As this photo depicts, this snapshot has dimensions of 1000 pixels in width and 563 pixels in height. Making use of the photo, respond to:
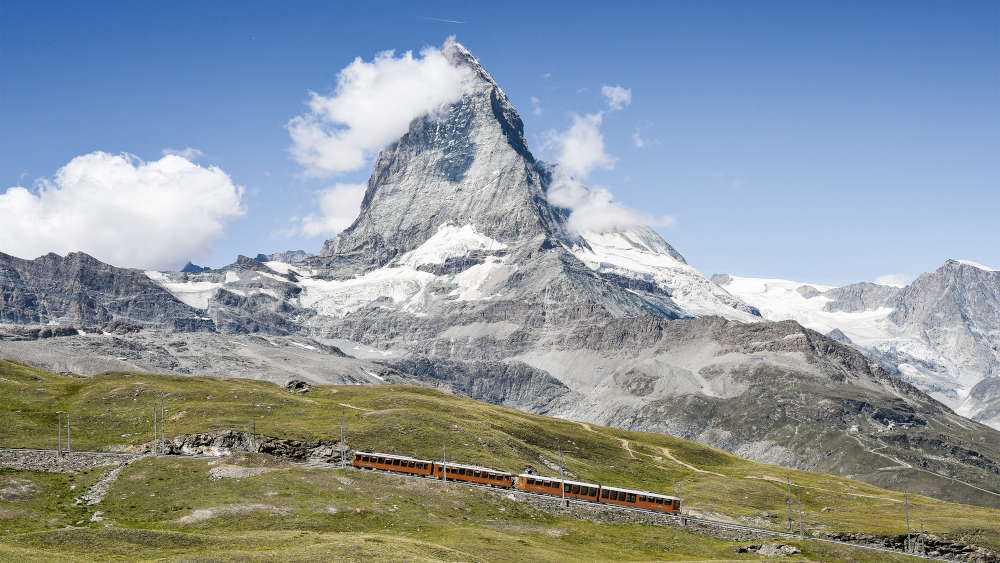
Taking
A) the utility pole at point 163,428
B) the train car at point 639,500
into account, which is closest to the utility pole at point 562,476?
the train car at point 639,500

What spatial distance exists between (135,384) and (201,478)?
86.3 meters

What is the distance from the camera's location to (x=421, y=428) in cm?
15675

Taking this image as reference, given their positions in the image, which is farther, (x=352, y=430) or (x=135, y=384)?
(x=135, y=384)

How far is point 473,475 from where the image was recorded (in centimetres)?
12975

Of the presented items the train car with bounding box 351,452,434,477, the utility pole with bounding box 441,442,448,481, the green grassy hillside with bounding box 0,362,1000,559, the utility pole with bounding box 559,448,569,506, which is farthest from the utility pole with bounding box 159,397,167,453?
the utility pole with bounding box 559,448,569,506

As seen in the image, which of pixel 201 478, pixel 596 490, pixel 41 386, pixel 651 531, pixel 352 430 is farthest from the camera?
pixel 41 386

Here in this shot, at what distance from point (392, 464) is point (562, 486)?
24.5 m

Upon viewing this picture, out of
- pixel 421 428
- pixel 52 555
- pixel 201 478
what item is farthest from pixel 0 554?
pixel 421 428

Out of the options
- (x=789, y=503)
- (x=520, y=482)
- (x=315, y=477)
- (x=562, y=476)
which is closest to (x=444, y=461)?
(x=520, y=482)

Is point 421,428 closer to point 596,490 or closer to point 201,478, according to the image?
point 596,490

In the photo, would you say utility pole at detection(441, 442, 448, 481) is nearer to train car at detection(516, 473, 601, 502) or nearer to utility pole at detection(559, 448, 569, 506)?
train car at detection(516, 473, 601, 502)

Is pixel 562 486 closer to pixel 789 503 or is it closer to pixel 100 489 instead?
pixel 789 503

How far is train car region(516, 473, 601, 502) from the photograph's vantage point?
12925cm

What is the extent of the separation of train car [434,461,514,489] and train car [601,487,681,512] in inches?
558
